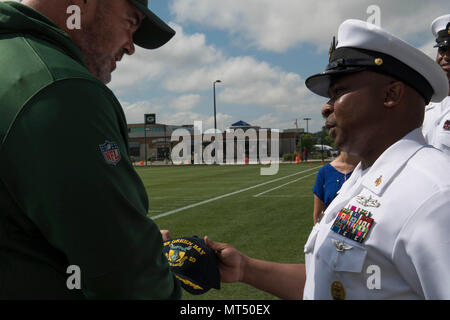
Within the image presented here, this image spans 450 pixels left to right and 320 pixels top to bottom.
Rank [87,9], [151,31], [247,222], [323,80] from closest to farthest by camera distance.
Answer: [87,9] < [323,80] < [151,31] < [247,222]

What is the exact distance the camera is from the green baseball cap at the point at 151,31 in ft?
5.95

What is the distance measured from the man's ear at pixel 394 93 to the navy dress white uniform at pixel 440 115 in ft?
8.56

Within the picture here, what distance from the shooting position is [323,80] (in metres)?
2.08

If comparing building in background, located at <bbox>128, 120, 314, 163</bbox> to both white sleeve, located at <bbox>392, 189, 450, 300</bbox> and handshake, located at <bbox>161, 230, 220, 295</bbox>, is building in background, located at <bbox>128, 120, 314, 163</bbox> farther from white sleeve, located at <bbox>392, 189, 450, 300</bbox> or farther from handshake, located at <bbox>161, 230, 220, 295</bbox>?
white sleeve, located at <bbox>392, 189, 450, 300</bbox>

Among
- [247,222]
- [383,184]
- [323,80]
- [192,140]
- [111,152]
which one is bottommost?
[247,222]

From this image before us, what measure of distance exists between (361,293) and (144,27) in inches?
68.4

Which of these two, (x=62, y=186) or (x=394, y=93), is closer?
(x=62, y=186)

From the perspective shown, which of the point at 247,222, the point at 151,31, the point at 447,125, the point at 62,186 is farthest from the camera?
the point at 247,222

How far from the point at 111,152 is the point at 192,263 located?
1279 millimetres

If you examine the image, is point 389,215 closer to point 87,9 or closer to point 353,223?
point 353,223

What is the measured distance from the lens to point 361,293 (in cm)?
156

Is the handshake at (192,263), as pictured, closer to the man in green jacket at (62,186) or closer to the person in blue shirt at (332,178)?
the man in green jacket at (62,186)

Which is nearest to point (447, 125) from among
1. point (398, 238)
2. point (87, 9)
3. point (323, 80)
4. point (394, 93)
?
point (323, 80)
